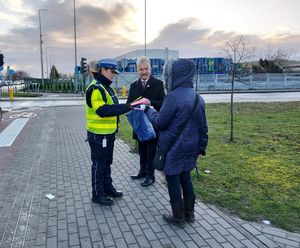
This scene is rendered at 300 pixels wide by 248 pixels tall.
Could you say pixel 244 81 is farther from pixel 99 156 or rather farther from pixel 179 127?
pixel 179 127

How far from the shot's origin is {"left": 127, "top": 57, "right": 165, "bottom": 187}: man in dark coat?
4.82m

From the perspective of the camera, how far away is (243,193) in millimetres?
4711

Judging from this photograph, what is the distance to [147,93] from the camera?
492 centimetres

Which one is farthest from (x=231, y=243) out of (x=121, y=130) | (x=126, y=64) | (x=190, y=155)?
(x=126, y=64)

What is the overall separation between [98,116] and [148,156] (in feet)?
4.61

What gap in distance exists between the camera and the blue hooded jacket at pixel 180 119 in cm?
342

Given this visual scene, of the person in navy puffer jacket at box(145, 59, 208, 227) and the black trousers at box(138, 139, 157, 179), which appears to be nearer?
the person in navy puffer jacket at box(145, 59, 208, 227)

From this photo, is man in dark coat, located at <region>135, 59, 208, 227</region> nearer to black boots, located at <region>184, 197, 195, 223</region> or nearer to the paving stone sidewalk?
black boots, located at <region>184, 197, 195, 223</region>

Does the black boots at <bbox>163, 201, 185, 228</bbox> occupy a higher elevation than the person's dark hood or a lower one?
lower

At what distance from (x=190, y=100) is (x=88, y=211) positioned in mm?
2041

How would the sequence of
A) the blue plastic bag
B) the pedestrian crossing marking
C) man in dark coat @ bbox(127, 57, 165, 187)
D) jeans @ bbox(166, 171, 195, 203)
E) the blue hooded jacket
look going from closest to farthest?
1. the blue hooded jacket
2. jeans @ bbox(166, 171, 195, 203)
3. the blue plastic bag
4. man in dark coat @ bbox(127, 57, 165, 187)
5. the pedestrian crossing marking

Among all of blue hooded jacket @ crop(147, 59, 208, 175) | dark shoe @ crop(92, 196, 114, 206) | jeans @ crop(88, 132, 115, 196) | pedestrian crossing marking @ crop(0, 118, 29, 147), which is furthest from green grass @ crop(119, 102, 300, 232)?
pedestrian crossing marking @ crop(0, 118, 29, 147)

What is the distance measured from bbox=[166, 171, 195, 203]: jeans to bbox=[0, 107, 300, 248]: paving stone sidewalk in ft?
1.19

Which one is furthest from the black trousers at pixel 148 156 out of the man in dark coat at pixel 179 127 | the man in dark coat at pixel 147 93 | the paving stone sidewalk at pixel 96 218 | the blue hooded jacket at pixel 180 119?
the blue hooded jacket at pixel 180 119
